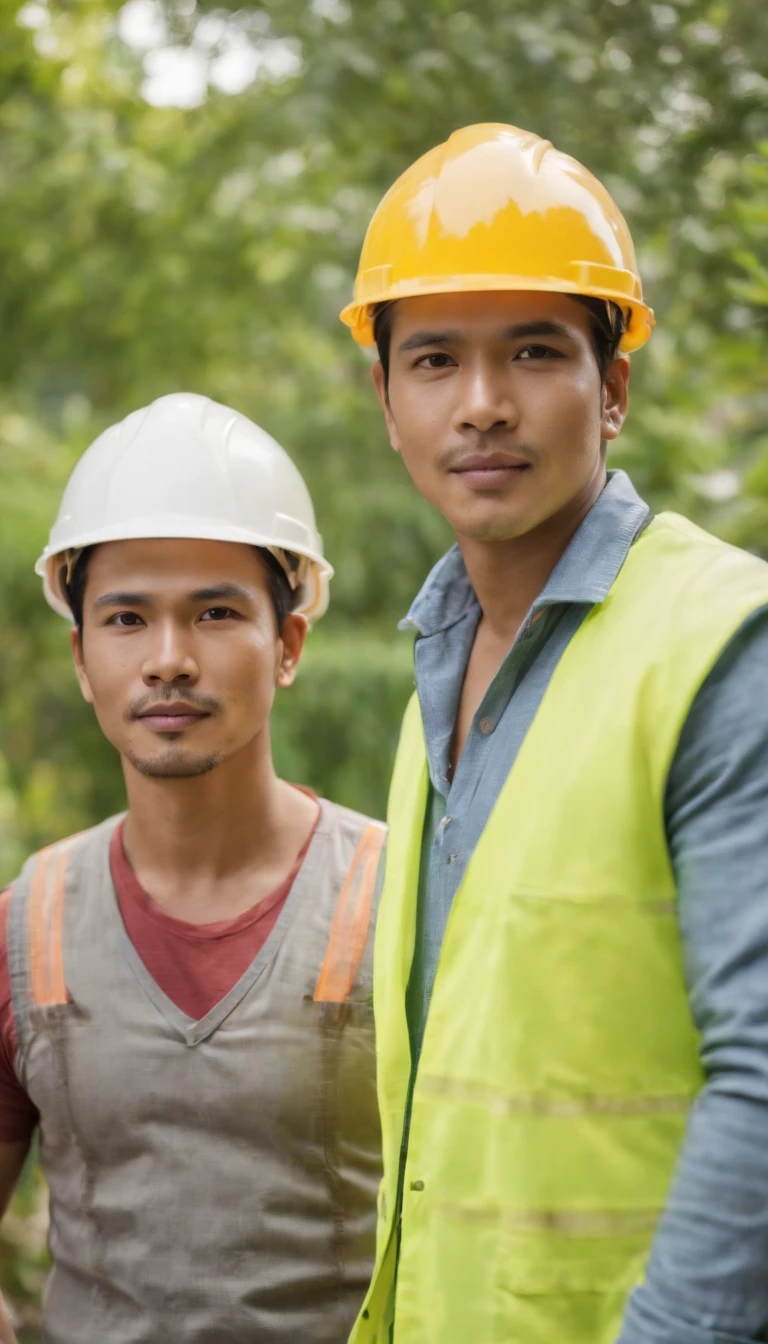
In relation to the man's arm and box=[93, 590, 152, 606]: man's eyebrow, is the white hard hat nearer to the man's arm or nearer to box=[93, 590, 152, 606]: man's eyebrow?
box=[93, 590, 152, 606]: man's eyebrow

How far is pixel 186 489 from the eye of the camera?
221 centimetres

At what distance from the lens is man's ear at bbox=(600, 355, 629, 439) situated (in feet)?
5.58

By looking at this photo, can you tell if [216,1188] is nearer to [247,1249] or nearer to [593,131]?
[247,1249]

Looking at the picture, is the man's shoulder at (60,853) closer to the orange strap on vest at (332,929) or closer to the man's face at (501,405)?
the orange strap on vest at (332,929)

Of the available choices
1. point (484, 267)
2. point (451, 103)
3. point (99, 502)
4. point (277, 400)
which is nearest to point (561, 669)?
point (484, 267)

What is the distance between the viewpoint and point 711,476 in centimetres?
344

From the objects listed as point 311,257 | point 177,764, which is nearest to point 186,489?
point 177,764

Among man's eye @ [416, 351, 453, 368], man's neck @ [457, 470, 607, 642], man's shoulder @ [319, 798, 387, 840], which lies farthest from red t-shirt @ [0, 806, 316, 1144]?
man's eye @ [416, 351, 453, 368]

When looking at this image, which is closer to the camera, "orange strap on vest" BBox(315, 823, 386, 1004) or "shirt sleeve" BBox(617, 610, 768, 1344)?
"shirt sleeve" BBox(617, 610, 768, 1344)

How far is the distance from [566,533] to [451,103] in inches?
84.1

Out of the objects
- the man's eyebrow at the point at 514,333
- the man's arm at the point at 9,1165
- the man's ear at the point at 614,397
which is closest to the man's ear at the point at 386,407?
the man's eyebrow at the point at 514,333

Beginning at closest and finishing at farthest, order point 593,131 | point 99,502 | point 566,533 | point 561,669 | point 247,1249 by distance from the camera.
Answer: point 561,669 → point 566,533 → point 247,1249 → point 99,502 → point 593,131

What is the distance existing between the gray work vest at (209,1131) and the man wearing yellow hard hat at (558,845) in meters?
0.40

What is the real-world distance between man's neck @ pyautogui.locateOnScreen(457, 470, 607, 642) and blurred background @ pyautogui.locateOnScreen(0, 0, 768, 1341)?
87 centimetres
